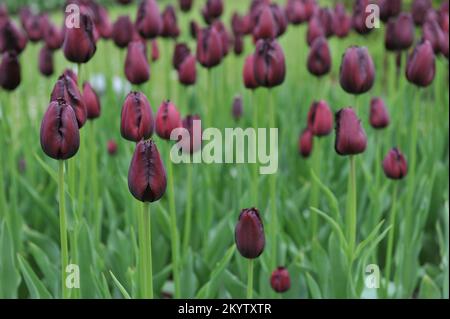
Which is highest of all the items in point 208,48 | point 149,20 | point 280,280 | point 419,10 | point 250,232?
point 419,10

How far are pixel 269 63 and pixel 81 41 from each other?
0.45 meters

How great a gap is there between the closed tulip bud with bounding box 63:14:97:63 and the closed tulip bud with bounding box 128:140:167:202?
507 millimetres

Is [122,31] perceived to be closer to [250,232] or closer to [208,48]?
[208,48]

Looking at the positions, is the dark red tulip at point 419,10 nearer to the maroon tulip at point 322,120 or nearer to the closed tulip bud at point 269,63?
the maroon tulip at point 322,120

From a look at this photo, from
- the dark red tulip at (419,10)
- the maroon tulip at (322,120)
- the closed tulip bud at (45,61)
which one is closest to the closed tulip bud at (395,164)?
the maroon tulip at (322,120)

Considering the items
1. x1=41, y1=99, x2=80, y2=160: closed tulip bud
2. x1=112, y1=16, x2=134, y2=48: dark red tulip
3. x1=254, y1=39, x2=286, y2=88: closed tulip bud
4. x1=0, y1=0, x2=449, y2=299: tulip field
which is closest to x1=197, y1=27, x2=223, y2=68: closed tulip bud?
x1=0, y1=0, x2=449, y2=299: tulip field

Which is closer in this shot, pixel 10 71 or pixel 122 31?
pixel 10 71

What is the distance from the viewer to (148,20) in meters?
2.29

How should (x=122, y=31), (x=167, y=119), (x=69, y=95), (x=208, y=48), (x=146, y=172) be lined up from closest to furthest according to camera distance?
(x=146, y=172) < (x=69, y=95) < (x=167, y=119) < (x=208, y=48) < (x=122, y=31)

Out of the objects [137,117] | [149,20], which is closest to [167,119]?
[137,117]

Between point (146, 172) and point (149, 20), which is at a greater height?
point (149, 20)

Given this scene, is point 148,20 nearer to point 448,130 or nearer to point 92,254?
point 92,254

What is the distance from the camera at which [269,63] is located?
181 centimetres
